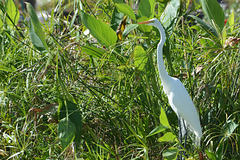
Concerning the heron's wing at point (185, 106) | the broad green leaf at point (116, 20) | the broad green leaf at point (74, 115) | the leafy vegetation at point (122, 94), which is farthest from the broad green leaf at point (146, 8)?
the broad green leaf at point (74, 115)

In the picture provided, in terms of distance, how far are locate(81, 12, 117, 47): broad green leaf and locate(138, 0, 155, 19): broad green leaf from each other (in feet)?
0.55

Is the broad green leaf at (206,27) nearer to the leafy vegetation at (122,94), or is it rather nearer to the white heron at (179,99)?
the leafy vegetation at (122,94)

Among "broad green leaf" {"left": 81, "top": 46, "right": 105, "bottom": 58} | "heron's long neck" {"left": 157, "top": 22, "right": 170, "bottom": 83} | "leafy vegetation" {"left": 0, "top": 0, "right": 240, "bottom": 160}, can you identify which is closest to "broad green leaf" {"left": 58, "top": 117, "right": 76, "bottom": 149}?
"leafy vegetation" {"left": 0, "top": 0, "right": 240, "bottom": 160}

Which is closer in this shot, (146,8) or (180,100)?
(180,100)

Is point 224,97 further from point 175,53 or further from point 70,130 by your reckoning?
point 70,130

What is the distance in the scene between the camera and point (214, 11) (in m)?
1.48

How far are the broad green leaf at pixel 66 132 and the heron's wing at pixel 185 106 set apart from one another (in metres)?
0.41

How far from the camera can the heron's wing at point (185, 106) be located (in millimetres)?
1301

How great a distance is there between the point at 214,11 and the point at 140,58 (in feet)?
1.44

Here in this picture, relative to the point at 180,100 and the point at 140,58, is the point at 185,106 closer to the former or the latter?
the point at 180,100

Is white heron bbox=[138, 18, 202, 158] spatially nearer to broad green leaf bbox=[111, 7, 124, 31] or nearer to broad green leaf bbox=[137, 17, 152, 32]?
broad green leaf bbox=[137, 17, 152, 32]

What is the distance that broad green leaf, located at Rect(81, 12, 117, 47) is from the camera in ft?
4.36

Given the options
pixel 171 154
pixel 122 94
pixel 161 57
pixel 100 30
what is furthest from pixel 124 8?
pixel 171 154

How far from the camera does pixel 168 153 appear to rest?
118 centimetres
